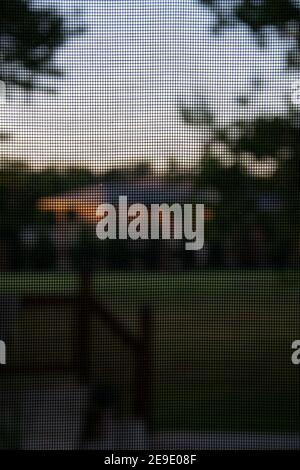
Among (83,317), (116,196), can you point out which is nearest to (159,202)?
(116,196)

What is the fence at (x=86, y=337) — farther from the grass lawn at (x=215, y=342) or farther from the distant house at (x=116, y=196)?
the distant house at (x=116, y=196)

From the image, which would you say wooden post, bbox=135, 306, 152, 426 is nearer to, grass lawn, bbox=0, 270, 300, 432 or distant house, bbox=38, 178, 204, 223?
grass lawn, bbox=0, 270, 300, 432

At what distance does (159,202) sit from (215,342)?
14.3 inches

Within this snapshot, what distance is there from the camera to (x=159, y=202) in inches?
130

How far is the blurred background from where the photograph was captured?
10.8 feet

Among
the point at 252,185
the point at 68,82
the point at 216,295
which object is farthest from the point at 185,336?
the point at 68,82

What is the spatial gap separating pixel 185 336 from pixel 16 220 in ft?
1.61

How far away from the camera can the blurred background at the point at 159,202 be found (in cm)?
328

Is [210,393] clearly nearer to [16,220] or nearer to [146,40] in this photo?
[16,220]

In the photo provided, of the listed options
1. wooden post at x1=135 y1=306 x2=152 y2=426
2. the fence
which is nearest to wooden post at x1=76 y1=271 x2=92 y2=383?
the fence

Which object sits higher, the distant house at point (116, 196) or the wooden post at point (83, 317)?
the distant house at point (116, 196)

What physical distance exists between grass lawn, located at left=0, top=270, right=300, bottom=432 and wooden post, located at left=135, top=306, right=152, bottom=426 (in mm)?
21

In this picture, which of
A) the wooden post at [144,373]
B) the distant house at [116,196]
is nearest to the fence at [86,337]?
the wooden post at [144,373]

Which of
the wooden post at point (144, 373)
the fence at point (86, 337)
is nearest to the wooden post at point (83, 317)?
the fence at point (86, 337)
